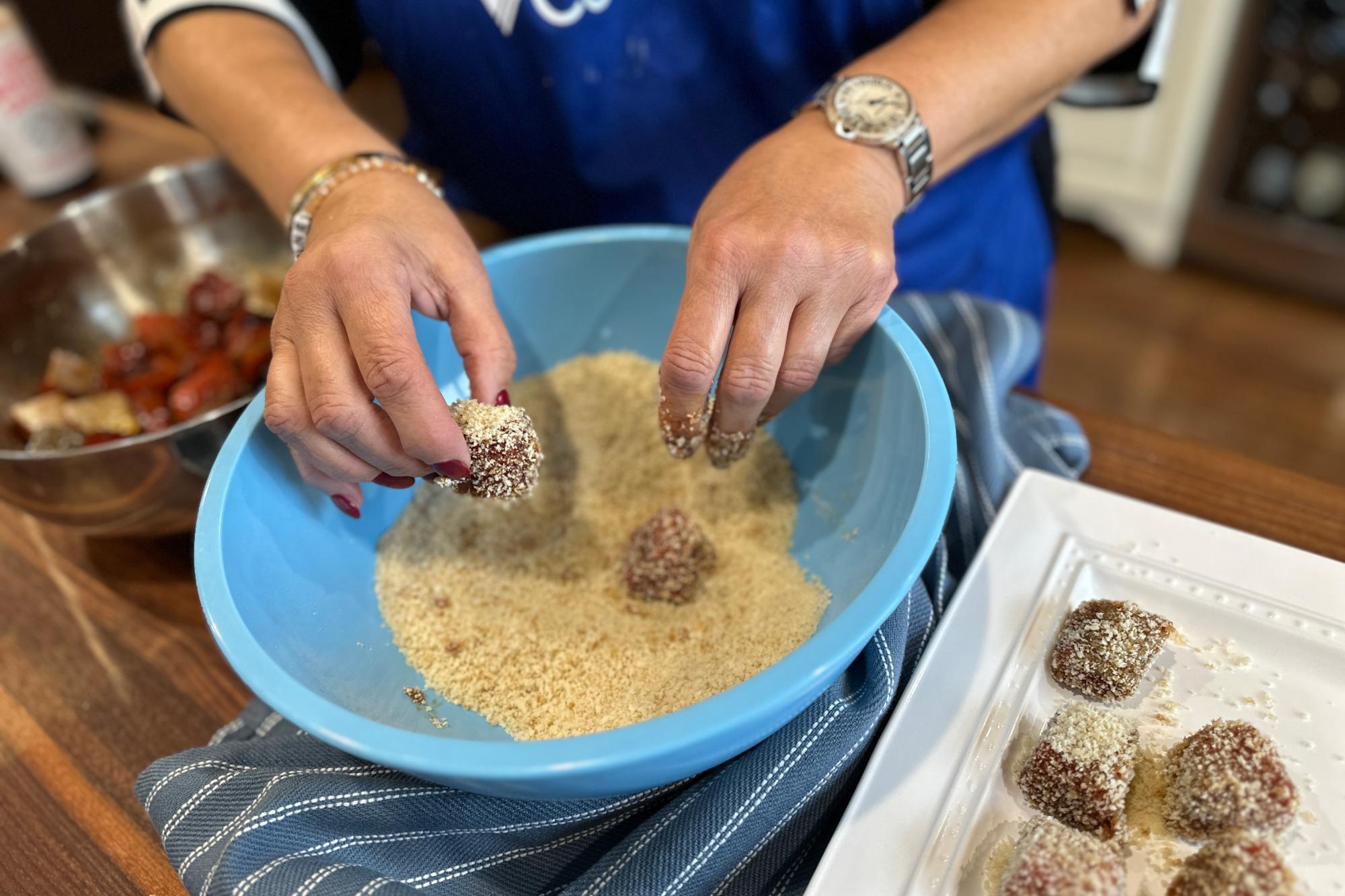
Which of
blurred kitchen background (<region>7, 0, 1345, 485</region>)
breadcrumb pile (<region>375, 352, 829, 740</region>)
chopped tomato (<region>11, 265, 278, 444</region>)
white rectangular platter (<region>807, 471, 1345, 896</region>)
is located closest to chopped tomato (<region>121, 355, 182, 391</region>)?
chopped tomato (<region>11, 265, 278, 444</region>)

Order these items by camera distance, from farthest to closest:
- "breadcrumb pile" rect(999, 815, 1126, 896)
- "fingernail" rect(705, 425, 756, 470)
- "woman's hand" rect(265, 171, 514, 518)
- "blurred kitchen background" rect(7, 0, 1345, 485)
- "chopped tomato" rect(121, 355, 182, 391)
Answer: "blurred kitchen background" rect(7, 0, 1345, 485), "chopped tomato" rect(121, 355, 182, 391), "fingernail" rect(705, 425, 756, 470), "woman's hand" rect(265, 171, 514, 518), "breadcrumb pile" rect(999, 815, 1126, 896)

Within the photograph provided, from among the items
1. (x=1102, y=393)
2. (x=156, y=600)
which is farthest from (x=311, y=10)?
(x=1102, y=393)

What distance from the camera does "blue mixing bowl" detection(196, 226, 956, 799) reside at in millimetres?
519

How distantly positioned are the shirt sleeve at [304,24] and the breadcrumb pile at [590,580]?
1.81 ft

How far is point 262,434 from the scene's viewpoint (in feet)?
2.39

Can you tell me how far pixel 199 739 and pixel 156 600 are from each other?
202 millimetres

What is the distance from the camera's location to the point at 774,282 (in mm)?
667

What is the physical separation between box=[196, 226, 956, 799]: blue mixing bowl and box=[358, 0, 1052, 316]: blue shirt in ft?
0.57

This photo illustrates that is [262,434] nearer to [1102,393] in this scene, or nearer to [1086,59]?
[1086,59]

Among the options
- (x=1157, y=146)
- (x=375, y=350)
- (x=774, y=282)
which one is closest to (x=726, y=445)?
(x=774, y=282)

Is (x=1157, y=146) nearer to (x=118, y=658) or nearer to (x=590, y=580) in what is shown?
(x=590, y=580)

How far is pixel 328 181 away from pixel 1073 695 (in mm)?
797

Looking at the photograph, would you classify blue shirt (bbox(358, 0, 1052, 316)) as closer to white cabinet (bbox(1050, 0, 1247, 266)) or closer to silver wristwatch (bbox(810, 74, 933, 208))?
silver wristwatch (bbox(810, 74, 933, 208))

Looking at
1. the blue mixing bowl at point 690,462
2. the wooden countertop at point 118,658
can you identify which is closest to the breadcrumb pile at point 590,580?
the blue mixing bowl at point 690,462
